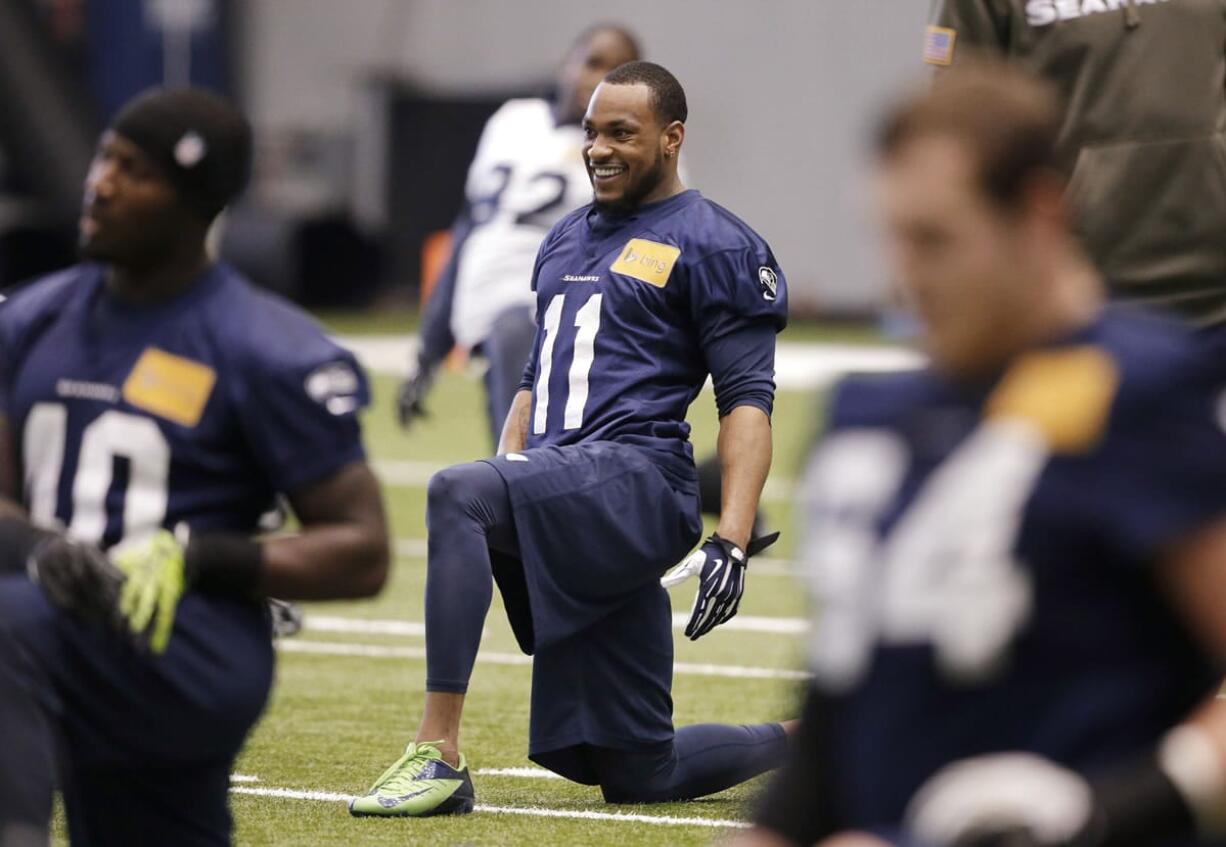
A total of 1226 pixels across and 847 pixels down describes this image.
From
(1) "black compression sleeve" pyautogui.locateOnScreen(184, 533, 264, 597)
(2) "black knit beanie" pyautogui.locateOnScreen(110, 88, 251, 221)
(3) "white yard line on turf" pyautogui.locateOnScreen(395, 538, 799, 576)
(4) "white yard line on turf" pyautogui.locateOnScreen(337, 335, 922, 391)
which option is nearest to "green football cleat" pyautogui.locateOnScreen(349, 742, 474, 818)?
(1) "black compression sleeve" pyautogui.locateOnScreen(184, 533, 264, 597)

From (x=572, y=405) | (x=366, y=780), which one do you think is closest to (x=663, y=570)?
(x=572, y=405)

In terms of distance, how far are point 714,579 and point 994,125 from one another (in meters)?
2.95

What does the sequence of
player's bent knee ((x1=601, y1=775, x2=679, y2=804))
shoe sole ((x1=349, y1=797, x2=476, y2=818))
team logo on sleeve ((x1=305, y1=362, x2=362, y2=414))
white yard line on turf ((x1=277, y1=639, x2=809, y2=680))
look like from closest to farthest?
team logo on sleeve ((x1=305, y1=362, x2=362, y2=414)) → shoe sole ((x1=349, y1=797, x2=476, y2=818)) → player's bent knee ((x1=601, y1=775, x2=679, y2=804)) → white yard line on turf ((x1=277, y1=639, x2=809, y2=680))

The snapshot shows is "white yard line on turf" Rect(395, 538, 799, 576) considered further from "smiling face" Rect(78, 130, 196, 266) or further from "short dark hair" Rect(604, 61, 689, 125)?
"smiling face" Rect(78, 130, 196, 266)

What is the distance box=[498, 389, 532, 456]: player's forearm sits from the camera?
580 centimetres

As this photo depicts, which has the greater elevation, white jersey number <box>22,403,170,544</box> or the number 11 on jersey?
white jersey number <box>22,403,170,544</box>

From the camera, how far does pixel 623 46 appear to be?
806 cm

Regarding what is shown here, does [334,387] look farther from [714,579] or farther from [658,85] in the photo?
[658,85]

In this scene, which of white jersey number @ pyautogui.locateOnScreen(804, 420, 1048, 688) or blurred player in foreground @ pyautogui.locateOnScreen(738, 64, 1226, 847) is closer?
blurred player in foreground @ pyautogui.locateOnScreen(738, 64, 1226, 847)

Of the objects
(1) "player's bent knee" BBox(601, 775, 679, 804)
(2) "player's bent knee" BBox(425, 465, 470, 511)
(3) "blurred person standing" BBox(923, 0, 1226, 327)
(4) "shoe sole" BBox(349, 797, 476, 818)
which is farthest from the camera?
(1) "player's bent knee" BBox(601, 775, 679, 804)

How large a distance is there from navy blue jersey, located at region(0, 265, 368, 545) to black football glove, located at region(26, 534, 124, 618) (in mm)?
156

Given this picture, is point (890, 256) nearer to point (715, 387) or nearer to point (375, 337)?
point (715, 387)

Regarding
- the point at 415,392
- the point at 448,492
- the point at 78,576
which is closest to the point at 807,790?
the point at 78,576

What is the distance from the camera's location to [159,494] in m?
3.58
